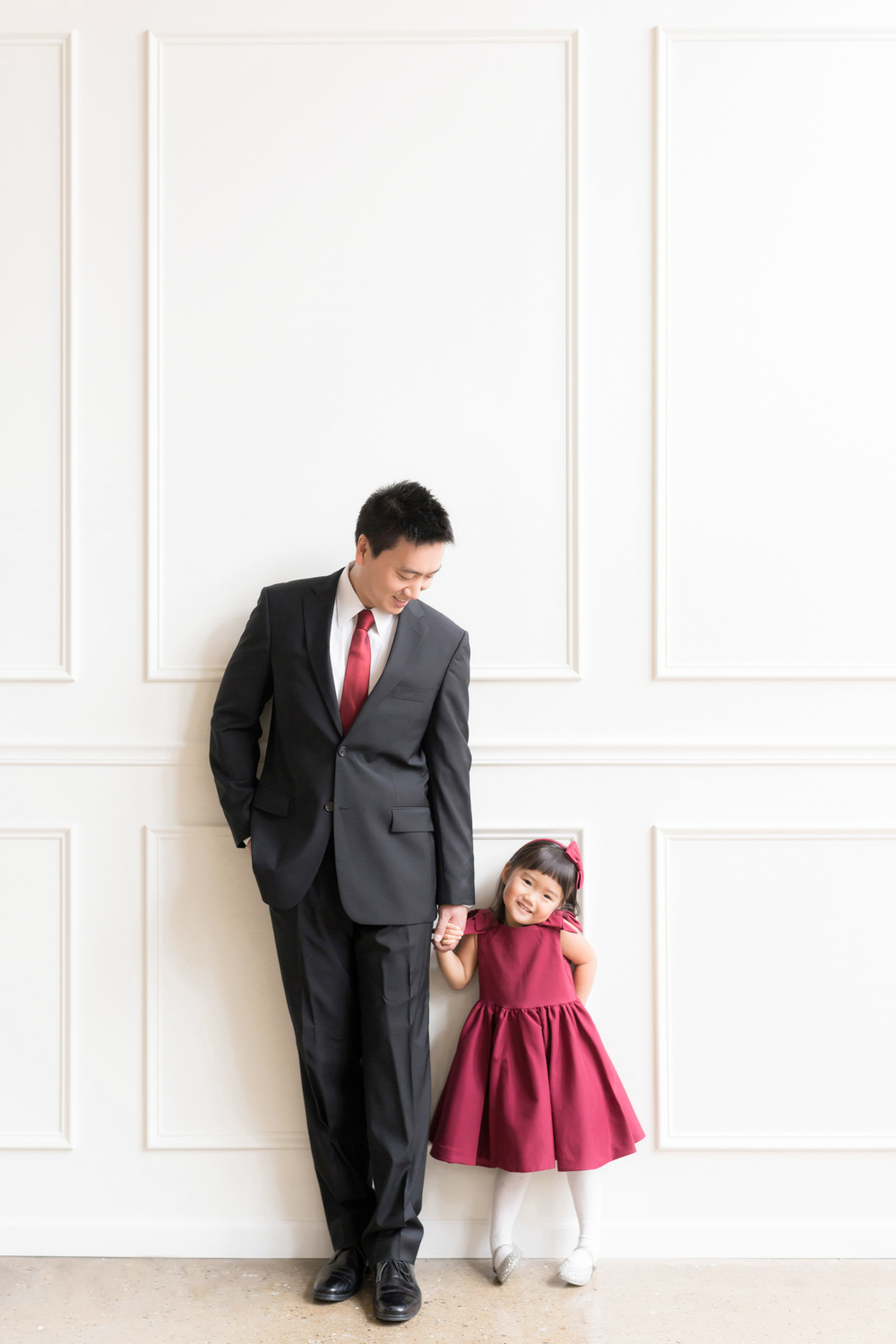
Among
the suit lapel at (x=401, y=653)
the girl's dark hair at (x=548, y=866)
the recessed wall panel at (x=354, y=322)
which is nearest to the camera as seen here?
the suit lapel at (x=401, y=653)

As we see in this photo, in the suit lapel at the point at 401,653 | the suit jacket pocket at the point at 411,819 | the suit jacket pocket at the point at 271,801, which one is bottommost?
the suit jacket pocket at the point at 411,819

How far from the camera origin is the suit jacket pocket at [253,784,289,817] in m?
1.89

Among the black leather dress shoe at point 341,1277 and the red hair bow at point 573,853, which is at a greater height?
the red hair bow at point 573,853

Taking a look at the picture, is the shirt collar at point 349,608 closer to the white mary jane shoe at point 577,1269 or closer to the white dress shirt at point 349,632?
the white dress shirt at point 349,632

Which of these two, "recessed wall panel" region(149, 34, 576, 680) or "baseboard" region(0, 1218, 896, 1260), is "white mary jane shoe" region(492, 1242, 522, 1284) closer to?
"baseboard" region(0, 1218, 896, 1260)

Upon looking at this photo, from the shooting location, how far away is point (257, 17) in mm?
2031

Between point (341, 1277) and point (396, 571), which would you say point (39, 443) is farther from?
point (341, 1277)

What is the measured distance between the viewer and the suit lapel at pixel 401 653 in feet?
6.00

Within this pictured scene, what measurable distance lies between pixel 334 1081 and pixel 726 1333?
2.92 feet

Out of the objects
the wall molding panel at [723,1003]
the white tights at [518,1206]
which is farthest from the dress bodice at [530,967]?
the white tights at [518,1206]

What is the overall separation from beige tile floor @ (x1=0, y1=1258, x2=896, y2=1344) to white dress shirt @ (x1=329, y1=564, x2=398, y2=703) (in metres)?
1.23

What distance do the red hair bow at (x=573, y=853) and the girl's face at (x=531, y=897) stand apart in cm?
7

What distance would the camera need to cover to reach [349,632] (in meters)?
1.89

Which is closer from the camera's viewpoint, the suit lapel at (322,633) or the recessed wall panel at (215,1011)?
the suit lapel at (322,633)
